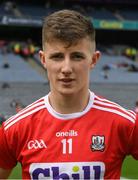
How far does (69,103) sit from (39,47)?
30.3 metres

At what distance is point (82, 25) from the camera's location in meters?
2.29

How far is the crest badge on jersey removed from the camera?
2377 millimetres

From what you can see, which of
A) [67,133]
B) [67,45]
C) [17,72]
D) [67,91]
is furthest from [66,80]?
[17,72]

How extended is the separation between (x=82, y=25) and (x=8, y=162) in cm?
85

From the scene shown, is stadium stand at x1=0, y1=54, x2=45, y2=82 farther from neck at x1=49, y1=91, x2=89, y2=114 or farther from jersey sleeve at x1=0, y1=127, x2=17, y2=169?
neck at x1=49, y1=91, x2=89, y2=114

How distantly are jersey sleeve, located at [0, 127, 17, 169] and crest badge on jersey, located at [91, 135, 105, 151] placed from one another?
17.2 inches

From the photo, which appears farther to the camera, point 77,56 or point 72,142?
point 72,142

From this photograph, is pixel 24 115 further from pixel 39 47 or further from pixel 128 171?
pixel 39 47

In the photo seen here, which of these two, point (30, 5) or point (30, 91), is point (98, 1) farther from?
point (30, 91)

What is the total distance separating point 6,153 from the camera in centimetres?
248

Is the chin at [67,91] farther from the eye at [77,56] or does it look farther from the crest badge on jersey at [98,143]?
the crest badge on jersey at [98,143]

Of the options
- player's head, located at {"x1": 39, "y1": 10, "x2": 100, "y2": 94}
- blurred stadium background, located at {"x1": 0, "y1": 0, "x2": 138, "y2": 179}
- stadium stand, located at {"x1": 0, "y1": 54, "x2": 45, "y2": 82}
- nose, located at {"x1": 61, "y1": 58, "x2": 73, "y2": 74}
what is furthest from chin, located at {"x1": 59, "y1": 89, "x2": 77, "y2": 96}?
stadium stand, located at {"x1": 0, "y1": 54, "x2": 45, "y2": 82}

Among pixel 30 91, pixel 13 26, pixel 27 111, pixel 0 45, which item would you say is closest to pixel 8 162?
pixel 27 111

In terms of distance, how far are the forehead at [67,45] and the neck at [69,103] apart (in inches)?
10.0
